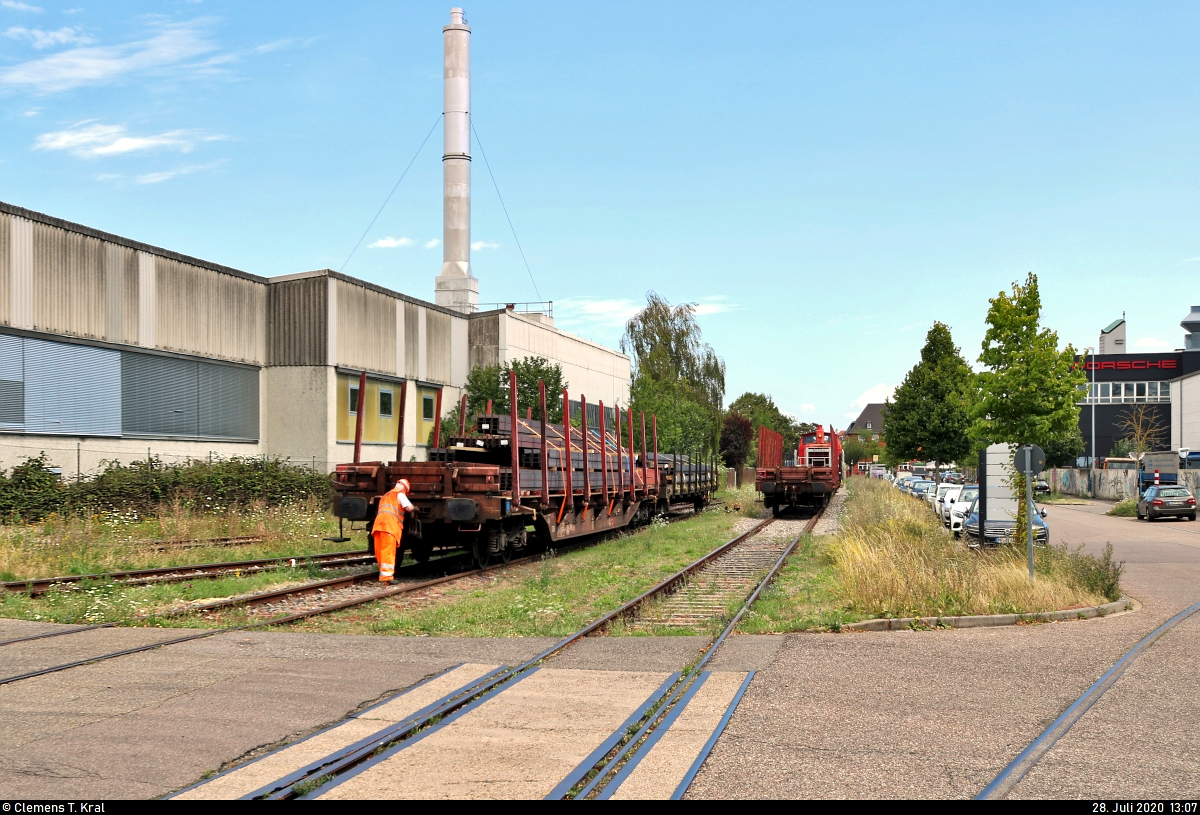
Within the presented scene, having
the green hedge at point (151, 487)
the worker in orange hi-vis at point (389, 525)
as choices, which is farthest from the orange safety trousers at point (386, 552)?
the green hedge at point (151, 487)

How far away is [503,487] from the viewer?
1620 centimetres

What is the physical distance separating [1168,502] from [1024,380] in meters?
22.7

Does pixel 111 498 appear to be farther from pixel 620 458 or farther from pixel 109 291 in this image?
pixel 620 458

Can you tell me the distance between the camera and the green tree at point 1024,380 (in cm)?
1683

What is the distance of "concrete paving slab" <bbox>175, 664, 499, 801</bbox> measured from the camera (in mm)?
5281

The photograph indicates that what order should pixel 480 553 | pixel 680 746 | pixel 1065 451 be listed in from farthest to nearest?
pixel 1065 451, pixel 480 553, pixel 680 746

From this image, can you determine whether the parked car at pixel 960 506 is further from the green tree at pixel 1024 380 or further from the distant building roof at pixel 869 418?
the distant building roof at pixel 869 418

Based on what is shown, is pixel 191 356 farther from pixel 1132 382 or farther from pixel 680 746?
pixel 1132 382

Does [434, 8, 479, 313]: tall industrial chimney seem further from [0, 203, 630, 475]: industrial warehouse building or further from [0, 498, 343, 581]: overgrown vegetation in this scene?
[0, 498, 343, 581]: overgrown vegetation

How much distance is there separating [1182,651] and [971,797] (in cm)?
580

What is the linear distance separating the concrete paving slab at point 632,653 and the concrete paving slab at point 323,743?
114 centimetres

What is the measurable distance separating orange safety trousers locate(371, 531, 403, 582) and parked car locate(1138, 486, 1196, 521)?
101ft

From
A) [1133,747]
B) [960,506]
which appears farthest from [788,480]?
[1133,747]

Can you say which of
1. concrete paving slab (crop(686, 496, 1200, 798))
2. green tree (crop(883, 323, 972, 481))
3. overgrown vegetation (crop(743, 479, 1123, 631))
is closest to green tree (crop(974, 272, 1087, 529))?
overgrown vegetation (crop(743, 479, 1123, 631))
